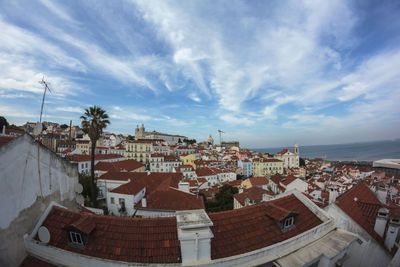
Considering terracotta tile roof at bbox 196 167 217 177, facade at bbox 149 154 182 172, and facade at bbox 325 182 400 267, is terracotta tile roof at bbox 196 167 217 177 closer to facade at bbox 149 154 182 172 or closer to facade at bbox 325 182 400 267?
facade at bbox 149 154 182 172

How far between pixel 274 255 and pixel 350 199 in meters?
6.96

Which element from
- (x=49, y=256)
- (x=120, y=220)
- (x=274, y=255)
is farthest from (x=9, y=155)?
(x=274, y=255)

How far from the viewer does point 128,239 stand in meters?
4.73

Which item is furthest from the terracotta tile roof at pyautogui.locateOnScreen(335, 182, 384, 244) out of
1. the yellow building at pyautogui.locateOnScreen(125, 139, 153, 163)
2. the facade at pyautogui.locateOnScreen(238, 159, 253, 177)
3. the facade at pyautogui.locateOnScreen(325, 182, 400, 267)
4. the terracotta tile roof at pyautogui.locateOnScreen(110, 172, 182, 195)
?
the yellow building at pyautogui.locateOnScreen(125, 139, 153, 163)

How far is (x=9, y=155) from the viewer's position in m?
4.88

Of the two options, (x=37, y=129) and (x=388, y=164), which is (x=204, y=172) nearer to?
(x=388, y=164)

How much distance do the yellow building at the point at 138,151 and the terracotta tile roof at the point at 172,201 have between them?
6285 cm

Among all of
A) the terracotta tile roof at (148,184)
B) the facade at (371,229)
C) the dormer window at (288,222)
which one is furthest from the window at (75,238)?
the terracotta tile roof at (148,184)

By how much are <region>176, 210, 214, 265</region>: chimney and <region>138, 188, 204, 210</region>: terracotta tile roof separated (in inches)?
395

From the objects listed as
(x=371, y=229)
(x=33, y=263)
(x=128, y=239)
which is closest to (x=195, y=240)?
(x=128, y=239)

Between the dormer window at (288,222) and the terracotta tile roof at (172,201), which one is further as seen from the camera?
the terracotta tile roof at (172,201)

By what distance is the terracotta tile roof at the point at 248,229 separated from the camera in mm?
4723

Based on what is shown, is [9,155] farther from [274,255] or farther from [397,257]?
[397,257]

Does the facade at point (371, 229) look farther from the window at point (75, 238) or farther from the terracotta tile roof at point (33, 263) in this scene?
the terracotta tile roof at point (33, 263)
